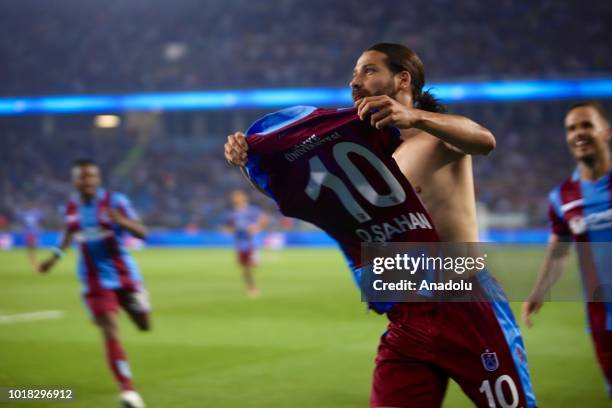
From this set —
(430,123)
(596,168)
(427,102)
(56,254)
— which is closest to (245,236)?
(56,254)

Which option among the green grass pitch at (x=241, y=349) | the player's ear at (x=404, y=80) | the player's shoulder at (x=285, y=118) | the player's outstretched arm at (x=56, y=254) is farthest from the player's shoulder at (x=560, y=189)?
the player's outstretched arm at (x=56, y=254)

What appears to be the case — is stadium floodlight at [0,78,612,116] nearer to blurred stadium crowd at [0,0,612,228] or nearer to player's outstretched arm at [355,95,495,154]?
blurred stadium crowd at [0,0,612,228]

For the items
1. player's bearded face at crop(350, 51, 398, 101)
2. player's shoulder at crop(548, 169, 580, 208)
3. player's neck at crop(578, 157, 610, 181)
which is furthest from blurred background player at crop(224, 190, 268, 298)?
player's bearded face at crop(350, 51, 398, 101)

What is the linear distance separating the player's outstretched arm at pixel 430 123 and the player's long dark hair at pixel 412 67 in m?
0.42

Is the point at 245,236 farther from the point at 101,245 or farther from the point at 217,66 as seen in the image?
the point at 217,66

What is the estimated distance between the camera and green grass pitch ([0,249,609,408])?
24.6ft

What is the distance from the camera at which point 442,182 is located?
3.53 metres

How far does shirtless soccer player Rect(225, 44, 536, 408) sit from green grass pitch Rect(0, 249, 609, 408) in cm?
362

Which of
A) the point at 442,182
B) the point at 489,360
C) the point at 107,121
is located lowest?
the point at 489,360

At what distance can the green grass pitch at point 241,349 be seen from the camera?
7.51m

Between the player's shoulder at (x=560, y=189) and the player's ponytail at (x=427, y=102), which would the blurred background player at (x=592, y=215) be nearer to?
the player's shoulder at (x=560, y=189)

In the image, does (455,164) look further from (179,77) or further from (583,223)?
(179,77)

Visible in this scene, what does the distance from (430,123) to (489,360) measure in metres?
1.12

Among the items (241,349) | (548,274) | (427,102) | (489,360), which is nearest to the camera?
(489,360)
